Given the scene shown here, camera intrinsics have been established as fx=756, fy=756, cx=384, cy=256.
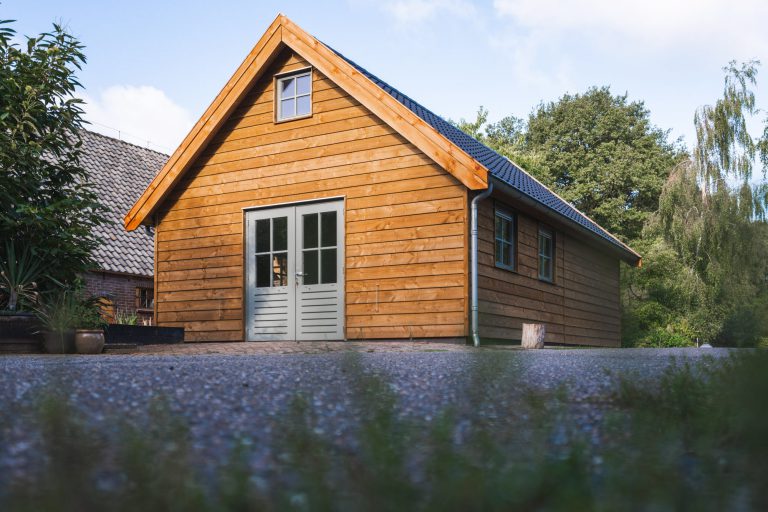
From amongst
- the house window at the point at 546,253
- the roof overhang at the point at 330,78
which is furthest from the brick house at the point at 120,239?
the house window at the point at 546,253

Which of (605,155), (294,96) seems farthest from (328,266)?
(605,155)

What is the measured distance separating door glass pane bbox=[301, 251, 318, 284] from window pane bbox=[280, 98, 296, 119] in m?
2.44

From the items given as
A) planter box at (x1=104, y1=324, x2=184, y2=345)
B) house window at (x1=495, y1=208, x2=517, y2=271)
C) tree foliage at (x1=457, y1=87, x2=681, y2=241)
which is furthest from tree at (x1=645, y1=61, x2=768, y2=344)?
planter box at (x1=104, y1=324, x2=184, y2=345)

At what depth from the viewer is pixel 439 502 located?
1.20 meters

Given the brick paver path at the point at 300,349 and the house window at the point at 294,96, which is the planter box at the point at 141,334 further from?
the house window at the point at 294,96

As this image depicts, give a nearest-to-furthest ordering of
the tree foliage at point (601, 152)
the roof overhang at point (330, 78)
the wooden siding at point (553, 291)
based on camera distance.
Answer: the roof overhang at point (330, 78) → the wooden siding at point (553, 291) → the tree foliage at point (601, 152)

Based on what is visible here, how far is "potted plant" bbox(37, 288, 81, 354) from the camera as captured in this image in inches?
353

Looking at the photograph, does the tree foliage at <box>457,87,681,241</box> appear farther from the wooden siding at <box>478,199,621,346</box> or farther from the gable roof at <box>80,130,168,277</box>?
the gable roof at <box>80,130,168,277</box>

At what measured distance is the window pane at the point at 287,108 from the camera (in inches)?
504

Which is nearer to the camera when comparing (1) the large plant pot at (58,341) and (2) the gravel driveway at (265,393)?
(2) the gravel driveway at (265,393)

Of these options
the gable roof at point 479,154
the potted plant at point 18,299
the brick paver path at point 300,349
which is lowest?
the brick paver path at point 300,349

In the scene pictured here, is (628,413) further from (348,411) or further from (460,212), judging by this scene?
(460,212)

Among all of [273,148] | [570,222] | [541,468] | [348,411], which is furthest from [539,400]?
[570,222]

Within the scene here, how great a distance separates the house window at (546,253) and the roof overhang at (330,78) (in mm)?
3936
